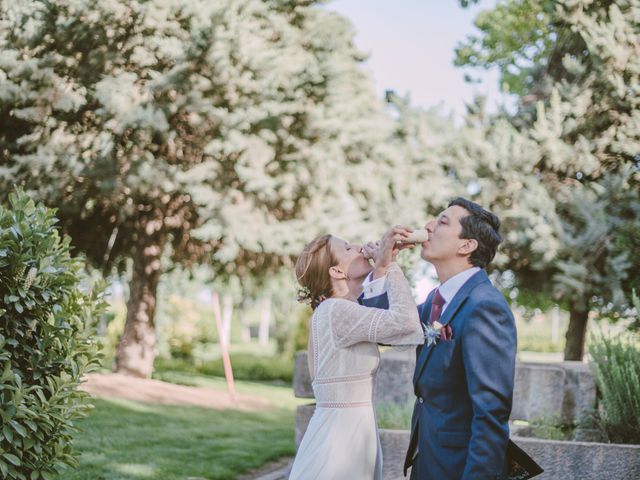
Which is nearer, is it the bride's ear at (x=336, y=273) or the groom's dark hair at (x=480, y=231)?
the groom's dark hair at (x=480, y=231)

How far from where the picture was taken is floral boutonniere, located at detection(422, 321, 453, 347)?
3027mm

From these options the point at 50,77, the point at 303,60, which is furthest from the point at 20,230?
the point at 303,60

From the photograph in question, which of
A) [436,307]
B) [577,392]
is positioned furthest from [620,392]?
[436,307]

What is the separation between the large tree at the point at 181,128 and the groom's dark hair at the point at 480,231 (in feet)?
32.8

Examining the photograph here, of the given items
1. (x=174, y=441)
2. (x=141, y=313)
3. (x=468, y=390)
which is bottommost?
(x=174, y=441)

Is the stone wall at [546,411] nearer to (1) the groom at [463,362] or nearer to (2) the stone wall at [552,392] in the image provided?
(2) the stone wall at [552,392]

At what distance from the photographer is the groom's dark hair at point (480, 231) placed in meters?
3.15

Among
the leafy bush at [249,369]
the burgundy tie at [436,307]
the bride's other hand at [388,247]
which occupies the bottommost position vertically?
the leafy bush at [249,369]

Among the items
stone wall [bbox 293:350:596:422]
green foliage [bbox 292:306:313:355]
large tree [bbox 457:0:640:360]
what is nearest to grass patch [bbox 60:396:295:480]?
stone wall [bbox 293:350:596:422]

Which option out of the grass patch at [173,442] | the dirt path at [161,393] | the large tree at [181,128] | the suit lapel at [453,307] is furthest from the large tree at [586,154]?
the suit lapel at [453,307]

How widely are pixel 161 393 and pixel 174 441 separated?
13.7 feet

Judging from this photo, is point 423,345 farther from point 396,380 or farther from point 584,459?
point 396,380

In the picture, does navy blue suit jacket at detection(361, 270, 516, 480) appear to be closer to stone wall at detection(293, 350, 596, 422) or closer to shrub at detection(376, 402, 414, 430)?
shrub at detection(376, 402, 414, 430)

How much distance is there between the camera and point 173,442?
31.3ft
